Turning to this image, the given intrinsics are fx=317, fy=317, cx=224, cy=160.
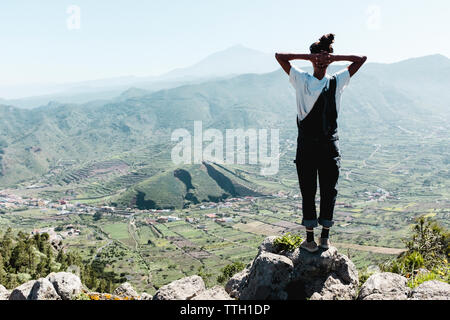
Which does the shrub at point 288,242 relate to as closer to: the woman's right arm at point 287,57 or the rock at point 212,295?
the rock at point 212,295

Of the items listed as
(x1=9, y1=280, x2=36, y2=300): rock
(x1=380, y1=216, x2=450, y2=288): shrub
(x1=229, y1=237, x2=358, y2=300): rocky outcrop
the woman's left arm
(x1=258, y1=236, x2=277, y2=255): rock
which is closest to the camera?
(x1=229, y1=237, x2=358, y2=300): rocky outcrop

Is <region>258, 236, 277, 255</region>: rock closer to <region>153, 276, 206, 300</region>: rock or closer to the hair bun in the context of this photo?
<region>153, 276, 206, 300</region>: rock

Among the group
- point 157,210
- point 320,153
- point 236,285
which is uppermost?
point 320,153

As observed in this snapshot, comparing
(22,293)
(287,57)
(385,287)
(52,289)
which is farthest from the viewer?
(22,293)

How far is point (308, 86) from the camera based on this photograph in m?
Answer: 4.87

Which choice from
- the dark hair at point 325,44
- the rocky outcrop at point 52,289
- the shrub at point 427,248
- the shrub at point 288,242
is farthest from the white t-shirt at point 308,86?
→ the rocky outcrop at point 52,289

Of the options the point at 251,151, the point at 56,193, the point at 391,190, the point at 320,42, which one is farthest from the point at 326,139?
the point at 251,151

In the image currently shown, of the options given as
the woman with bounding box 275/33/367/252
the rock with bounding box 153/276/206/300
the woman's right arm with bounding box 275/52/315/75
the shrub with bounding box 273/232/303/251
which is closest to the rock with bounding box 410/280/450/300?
the woman with bounding box 275/33/367/252

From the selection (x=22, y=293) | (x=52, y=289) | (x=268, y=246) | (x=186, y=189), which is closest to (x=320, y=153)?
(x=268, y=246)

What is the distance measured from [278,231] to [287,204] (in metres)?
33.4

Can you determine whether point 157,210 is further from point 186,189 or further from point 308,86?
point 308,86

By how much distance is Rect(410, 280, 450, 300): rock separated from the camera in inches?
158

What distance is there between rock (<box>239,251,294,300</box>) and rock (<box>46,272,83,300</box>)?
3.68m

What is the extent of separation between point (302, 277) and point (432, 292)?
175 cm
